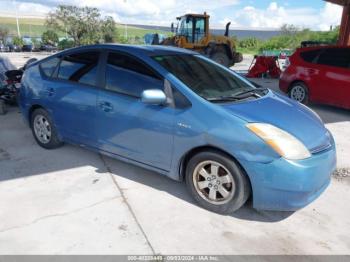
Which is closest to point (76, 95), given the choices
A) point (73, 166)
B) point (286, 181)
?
point (73, 166)

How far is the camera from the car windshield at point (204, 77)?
346 cm

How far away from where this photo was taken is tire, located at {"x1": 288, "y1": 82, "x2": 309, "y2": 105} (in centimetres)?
837

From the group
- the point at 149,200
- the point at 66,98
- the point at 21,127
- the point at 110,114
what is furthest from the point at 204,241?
the point at 21,127

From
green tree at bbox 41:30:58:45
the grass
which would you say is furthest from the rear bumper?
the grass

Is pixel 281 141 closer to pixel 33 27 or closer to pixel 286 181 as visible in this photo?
pixel 286 181

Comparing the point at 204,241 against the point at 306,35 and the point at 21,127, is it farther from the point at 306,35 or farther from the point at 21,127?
the point at 306,35

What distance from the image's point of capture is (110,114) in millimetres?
3816

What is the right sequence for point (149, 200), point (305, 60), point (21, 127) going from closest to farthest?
point (149, 200), point (21, 127), point (305, 60)

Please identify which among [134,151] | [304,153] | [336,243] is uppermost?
[304,153]

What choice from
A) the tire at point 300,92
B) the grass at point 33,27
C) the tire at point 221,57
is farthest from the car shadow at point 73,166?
the grass at point 33,27

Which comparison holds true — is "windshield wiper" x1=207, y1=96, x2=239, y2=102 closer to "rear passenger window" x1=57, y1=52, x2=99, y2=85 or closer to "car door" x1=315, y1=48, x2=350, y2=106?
"rear passenger window" x1=57, y1=52, x2=99, y2=85

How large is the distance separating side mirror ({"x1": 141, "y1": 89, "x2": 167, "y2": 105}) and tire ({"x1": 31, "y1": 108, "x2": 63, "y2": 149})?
1.99m

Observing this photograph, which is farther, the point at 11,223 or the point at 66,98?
the point at 66,98

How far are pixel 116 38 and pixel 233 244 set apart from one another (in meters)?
50.1
